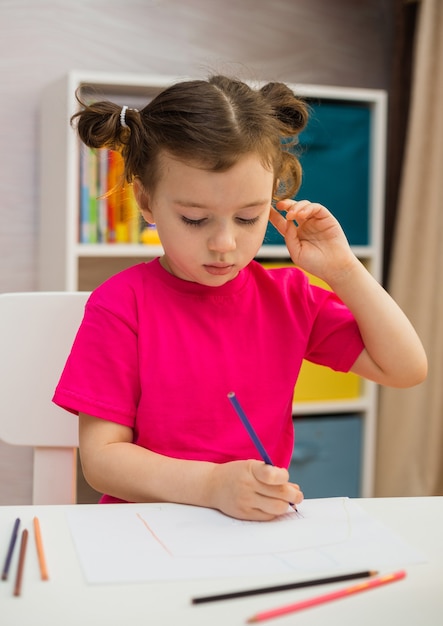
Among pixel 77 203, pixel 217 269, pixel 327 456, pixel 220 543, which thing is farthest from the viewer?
pixel 327 456

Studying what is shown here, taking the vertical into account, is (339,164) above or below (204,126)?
above

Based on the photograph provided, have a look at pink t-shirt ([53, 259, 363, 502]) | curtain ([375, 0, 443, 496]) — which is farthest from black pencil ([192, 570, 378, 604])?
curtain ([375, 0, 443, 496])

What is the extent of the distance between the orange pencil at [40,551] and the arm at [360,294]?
0.53m

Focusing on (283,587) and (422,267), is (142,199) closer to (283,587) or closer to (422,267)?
(283,587)

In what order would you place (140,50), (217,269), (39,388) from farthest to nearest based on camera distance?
(140,50) < (39,388) < (217,269)

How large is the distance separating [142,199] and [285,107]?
232 millimetres

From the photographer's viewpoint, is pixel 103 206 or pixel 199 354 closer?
pixel 199 354

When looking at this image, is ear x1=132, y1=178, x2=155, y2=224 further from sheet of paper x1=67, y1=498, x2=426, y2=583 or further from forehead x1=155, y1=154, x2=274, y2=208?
sheet of paper x1=67, y1=498, x2=426, y2=583

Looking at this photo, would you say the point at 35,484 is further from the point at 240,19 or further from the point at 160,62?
the point at 240,19

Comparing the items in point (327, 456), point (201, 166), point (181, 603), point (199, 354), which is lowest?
point (327, 456)

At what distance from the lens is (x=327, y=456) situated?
2307mm

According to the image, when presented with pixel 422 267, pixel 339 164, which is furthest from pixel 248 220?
pixel 422 267

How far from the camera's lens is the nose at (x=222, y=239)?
3.07ft

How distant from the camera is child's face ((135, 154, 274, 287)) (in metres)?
0.94
